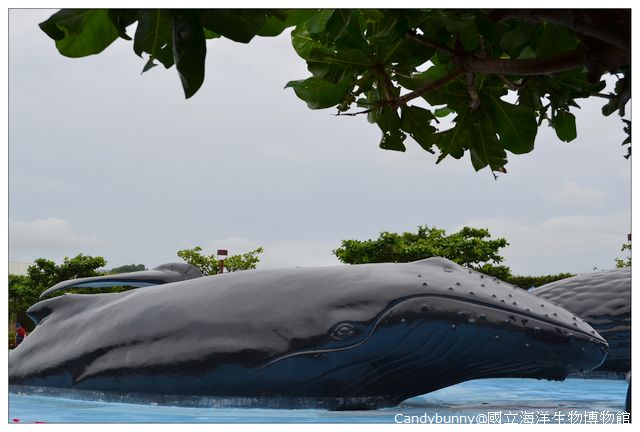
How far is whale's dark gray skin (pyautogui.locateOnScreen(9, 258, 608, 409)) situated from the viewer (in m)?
6.81

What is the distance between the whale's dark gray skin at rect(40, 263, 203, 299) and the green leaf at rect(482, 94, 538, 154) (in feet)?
21.3

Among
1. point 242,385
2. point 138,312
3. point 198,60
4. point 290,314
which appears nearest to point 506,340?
point 290,314

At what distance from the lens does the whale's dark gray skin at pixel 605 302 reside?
1152 centimetres

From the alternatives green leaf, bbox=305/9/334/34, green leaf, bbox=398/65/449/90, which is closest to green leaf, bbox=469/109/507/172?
green leaf, bbox=398/65/449/90

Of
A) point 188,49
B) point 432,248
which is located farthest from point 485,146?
point 432,248

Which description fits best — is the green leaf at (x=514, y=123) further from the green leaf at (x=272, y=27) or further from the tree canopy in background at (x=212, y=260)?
the tree canopy in background at (x=212, y=260)

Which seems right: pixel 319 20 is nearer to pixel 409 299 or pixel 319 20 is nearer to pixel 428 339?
pixel 409 299

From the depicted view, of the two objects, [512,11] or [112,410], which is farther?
[112,410]

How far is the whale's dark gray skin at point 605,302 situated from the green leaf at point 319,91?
9.77 metres

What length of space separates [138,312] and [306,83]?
17.5 ft

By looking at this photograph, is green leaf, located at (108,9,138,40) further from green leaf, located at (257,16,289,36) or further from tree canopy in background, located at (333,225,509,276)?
tree canopy in background, located at (333,225,509,276)

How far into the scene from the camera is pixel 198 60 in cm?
195

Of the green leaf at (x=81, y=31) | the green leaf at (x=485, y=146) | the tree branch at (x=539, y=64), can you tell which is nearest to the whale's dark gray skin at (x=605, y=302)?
the green leaf at (x=485, y=146)

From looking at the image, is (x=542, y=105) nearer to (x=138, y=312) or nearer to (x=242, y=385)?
(x=242, y=385)
